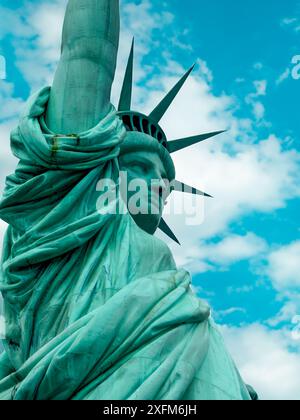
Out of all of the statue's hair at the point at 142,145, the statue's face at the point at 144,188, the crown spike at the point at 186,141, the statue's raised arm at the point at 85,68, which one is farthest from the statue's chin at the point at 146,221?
the crown spike at the point at 186,141

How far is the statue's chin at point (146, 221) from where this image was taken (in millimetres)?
11055

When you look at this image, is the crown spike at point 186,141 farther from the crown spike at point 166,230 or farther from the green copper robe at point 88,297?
the green copper robe at point 88,297

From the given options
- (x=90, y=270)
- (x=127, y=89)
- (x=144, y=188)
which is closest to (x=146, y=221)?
(x=144, y=188)

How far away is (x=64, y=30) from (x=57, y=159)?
2231 mm

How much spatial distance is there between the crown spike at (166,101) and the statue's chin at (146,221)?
1.99 metres

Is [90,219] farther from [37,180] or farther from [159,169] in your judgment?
[159,169]

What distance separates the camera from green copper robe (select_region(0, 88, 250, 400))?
7.86 meters

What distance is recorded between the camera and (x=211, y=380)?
833 centimetres

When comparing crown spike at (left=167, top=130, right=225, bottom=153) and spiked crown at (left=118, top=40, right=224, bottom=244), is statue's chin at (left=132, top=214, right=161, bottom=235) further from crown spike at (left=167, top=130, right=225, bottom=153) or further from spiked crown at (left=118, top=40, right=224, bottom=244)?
crown spike at (left=167, top=130, right=225, bottom=153)

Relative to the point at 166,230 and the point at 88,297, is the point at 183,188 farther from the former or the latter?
the point at 88,297

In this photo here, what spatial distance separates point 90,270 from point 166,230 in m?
4.12

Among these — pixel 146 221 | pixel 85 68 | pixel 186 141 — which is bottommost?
pixel 146 221

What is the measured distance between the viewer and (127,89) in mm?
12523
